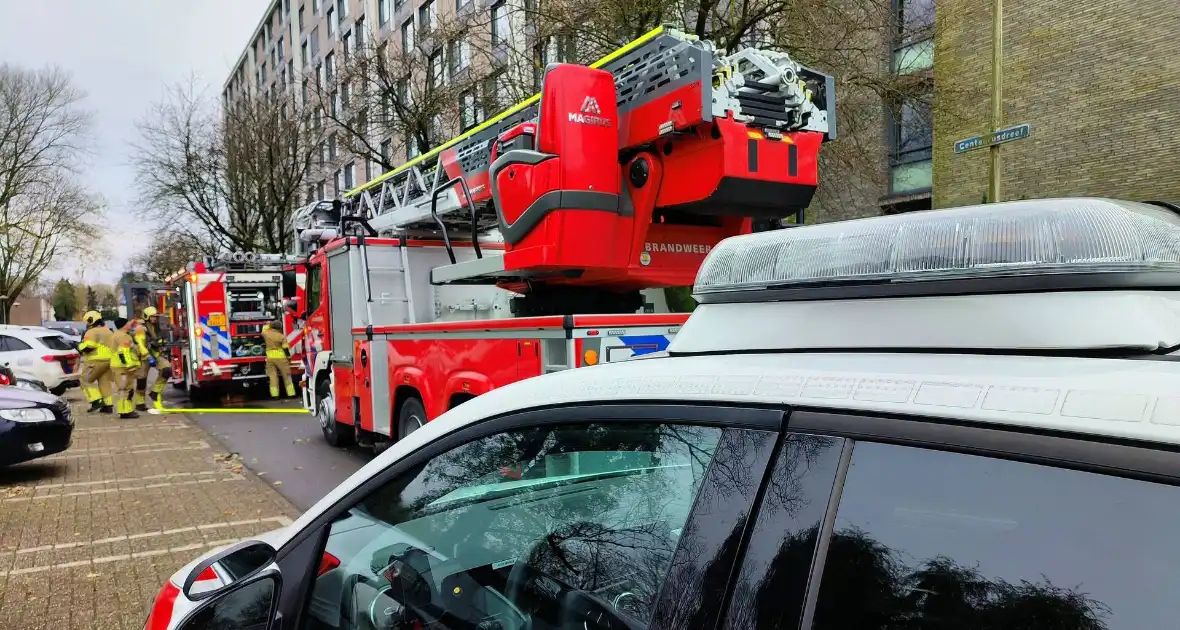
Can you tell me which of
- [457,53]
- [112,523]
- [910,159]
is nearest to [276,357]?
[457,53]

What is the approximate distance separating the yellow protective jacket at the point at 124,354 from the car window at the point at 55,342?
502cm

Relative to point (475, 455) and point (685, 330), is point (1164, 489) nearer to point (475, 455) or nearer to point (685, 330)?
point (685, 330)

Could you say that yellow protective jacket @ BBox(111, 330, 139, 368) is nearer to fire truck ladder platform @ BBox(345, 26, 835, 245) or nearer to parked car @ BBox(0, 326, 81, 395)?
parked car @ BBox(0, 326, 81, 395)

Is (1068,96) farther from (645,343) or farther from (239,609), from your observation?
(239,609)

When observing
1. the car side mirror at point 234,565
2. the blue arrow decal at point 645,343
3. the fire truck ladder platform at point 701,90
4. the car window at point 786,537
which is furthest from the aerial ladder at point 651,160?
the car window at point 786,537

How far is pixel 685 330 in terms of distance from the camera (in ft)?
5.08

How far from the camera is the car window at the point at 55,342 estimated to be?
1609cm

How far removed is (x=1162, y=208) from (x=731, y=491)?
118 centimetres

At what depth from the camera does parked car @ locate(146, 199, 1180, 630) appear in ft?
2.80

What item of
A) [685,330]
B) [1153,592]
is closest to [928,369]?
[1153,592]

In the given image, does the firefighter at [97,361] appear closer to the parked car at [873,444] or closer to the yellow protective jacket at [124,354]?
the yellow protective jacket at [124,354]

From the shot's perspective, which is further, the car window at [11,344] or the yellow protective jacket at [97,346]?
the car window at [11,344]

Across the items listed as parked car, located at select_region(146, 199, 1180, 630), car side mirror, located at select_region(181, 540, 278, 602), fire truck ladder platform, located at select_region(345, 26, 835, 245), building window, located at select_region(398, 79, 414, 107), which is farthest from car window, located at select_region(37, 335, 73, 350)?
parked car, located at select_region(146, 199, 1180, 630)

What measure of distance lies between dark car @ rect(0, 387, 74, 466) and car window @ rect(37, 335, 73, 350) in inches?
412
